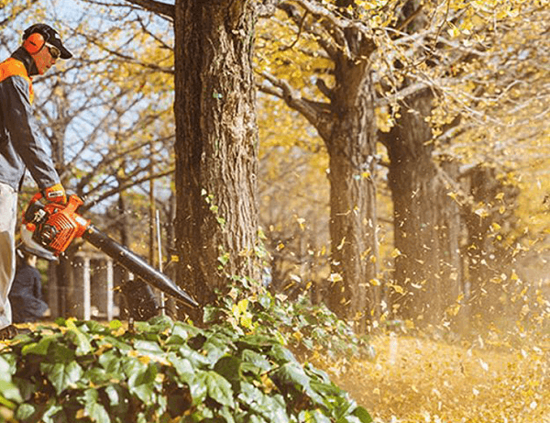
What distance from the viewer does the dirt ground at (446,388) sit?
561 centimetres

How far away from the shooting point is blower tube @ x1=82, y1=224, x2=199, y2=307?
4734mm

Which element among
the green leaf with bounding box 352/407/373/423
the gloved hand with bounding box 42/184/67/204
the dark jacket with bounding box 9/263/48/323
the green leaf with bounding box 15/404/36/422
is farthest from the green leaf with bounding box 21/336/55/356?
the dark jacket with bounding box 9/263/48/323

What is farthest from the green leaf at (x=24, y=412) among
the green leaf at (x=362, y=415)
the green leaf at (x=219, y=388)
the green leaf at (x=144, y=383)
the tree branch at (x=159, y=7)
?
the tree branch at (x=159, y=7)

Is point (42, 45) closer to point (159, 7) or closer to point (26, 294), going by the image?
point (159, 7)

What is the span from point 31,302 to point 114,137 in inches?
249

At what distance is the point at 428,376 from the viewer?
277 inches

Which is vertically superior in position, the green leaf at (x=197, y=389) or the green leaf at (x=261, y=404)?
the green leaf at (x=197, y=389)

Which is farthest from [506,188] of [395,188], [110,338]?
[110,338]

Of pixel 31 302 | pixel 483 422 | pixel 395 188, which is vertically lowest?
pixel 483 422

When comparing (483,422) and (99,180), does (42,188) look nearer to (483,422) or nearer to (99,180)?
(483,422)

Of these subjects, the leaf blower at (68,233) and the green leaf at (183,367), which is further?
the leaf blower at (68,233)

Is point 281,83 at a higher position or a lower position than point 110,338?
higher

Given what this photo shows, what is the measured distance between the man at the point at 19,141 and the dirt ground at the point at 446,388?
3.10m

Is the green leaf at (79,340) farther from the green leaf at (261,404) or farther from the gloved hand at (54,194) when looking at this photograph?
the gloved hand at (54,194)
